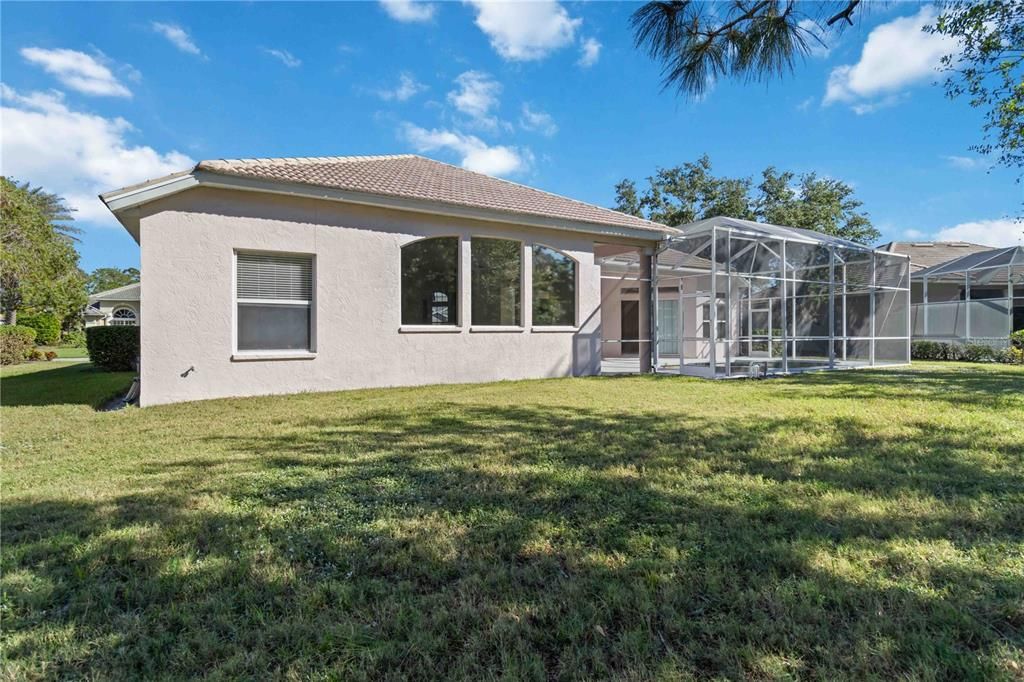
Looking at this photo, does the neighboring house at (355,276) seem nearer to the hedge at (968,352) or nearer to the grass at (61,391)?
the grass at (61,391)

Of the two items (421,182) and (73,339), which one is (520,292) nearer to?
(421,182)

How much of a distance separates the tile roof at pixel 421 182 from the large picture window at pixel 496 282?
92 cm

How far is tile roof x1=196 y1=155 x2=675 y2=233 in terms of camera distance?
8930 millimetres

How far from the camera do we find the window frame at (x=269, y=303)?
8.55m

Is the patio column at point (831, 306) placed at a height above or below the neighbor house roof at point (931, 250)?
below

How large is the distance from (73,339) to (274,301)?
1566 inches

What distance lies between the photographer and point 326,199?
9.19 meters

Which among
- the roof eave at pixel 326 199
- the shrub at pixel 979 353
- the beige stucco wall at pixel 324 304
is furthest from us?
the shrub at pixel 979 353

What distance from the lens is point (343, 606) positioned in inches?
84.0

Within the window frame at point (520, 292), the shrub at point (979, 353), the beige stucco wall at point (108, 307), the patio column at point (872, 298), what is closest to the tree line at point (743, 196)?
the shrub at point (979, 353)

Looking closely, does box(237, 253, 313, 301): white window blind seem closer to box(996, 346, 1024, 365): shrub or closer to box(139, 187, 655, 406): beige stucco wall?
box(139, 187, 655, 406): beige stucco wall

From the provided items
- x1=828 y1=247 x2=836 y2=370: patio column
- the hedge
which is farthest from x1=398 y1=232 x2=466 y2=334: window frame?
the hedge

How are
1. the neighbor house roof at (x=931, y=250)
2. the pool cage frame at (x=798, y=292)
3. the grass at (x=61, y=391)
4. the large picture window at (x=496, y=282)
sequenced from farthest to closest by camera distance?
the neighbor house roof at (x=931, y=250) < the pool cage frame at (x=798, y=292) < the large picture window at (x=496, y=282) < the grass at (x=61, y=391)

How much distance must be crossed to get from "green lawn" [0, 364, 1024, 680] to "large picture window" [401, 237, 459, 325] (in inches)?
201
